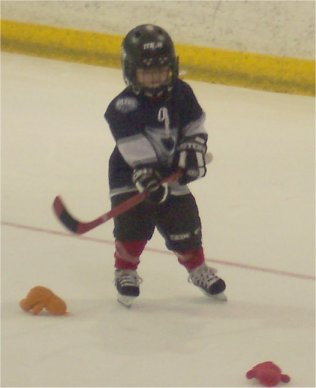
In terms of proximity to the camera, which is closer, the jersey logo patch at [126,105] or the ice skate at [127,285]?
the jersey logo patch at [126,105]

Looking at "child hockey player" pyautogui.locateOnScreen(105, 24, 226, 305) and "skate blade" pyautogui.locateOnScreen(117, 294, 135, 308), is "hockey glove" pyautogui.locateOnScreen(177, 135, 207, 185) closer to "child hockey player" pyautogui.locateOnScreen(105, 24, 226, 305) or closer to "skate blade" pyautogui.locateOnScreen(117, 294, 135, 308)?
"child hockey player" pyautogui.locateOnScreen(105, 24, 226, 305)

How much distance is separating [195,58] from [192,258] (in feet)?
6.70

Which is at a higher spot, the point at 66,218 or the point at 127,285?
the point at 66,218

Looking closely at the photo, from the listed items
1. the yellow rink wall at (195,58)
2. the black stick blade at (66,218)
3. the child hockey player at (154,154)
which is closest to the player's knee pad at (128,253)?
the child hockey player at (154,154)

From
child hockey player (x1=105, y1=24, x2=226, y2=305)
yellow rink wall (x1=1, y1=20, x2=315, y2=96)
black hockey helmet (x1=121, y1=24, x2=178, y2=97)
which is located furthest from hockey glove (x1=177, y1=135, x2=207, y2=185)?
yellow rink wall (x1=1, y1=20, x2=315, y2=96)

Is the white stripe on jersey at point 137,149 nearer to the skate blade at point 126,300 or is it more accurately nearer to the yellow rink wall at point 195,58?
the skate blade at point 126,300

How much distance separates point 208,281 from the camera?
2.15m

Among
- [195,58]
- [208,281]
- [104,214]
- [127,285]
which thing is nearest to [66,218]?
[104,214]

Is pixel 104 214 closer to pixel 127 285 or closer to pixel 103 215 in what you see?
pixel 103 215

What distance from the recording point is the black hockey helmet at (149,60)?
6.49 feet

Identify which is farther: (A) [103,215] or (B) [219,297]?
(B) [219,297]

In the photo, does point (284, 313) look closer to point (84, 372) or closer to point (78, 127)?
point (84, 372)

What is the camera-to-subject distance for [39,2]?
14.5 ft

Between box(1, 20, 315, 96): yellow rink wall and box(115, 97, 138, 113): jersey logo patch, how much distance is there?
2003mm
